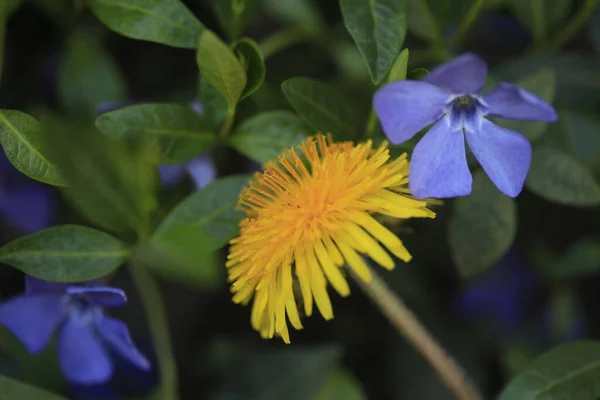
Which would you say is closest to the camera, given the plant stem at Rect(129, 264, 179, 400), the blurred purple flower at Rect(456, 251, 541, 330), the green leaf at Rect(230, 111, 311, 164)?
the green leaf at Rect(230, 111, 311, 164)

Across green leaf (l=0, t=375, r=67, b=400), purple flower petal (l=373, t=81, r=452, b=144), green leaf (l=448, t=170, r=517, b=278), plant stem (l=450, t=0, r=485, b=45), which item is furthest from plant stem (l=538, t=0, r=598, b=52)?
green leaf (l=0, t=375, r=67, b=400)

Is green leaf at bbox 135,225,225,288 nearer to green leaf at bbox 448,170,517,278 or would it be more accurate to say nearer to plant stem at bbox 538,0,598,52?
green leaf at bbox 448,170,517,278

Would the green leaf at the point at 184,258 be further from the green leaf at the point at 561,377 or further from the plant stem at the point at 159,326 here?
the green leaf at the point at 561,377

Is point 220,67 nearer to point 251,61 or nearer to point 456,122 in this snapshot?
point 251,61

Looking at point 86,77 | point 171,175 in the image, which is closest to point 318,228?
point 171,175

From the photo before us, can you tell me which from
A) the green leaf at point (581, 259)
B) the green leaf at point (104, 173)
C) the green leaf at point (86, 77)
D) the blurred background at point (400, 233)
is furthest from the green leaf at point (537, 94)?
the green leaf at point (86, 77)

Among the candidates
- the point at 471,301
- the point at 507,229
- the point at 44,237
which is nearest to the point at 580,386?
the point at 507,229
